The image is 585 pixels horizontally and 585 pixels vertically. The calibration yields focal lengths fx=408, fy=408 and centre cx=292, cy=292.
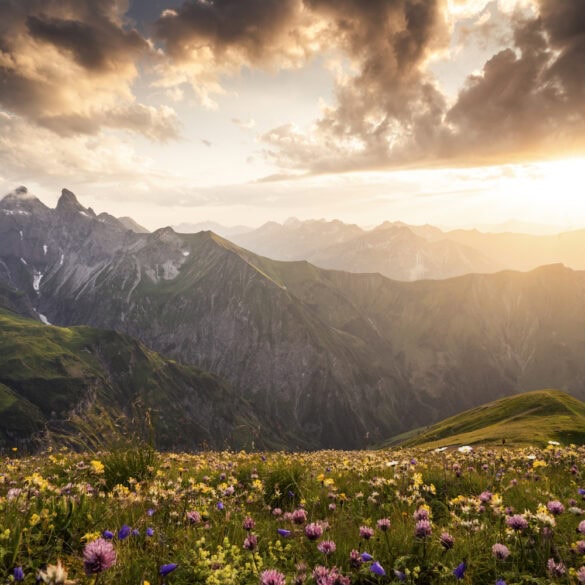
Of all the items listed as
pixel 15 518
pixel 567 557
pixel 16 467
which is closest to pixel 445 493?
pixel 567 557

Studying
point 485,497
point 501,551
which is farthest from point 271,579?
point 485,497

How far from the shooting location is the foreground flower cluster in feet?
12.4

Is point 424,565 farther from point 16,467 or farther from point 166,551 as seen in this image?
point 16,467

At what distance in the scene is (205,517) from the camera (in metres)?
5.59

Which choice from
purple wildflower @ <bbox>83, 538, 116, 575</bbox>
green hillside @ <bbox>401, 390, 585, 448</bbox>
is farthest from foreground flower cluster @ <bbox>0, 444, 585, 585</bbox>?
green hillside @ <bbox>401, 390, 585, 448</bbox>

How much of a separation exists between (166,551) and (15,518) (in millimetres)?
1833

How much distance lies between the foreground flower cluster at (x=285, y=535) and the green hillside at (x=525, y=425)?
40.6m

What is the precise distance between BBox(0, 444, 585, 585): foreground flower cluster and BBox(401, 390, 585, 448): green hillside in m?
40.6

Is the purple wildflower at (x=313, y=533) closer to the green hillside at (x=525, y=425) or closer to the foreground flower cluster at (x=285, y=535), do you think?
the foreground flower cluster at (x=285, y=535)

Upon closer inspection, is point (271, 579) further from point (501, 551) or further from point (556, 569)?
point (556, 569)

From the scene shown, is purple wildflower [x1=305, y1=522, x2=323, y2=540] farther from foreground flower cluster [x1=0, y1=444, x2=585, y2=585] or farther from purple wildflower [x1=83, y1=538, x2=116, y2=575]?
purple wildflower [x1=83, y1=538, x2=116, y2=575]

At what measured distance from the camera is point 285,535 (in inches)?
166

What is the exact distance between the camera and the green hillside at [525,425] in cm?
5044

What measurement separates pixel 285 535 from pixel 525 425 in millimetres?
73988
